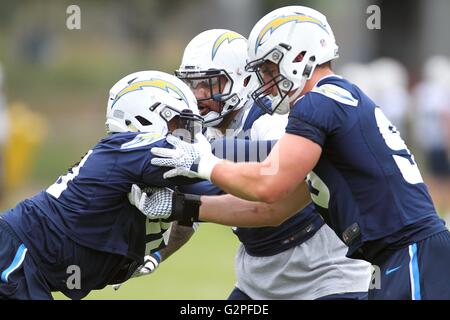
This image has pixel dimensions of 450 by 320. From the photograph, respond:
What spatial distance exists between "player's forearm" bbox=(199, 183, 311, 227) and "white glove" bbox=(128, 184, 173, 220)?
281 millimetres

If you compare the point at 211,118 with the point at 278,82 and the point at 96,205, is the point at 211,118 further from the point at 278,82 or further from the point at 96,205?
the point at 96,205

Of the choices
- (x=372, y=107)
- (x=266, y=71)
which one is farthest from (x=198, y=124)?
(x=372, y=107)

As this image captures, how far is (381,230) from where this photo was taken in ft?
17.0

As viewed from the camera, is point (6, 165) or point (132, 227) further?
point (6, 165)

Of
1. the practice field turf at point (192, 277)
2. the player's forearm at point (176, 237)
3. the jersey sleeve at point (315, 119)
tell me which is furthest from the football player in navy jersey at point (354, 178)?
the practice field turf at point (192, 277)

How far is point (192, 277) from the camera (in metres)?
12.0

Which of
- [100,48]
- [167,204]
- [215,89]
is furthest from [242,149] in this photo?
[100,48]

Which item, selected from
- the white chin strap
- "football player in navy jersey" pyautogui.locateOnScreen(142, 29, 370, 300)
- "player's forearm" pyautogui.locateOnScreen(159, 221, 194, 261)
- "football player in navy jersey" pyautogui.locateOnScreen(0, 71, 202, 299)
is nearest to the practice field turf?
"player's forearm" pyautogui.locateOnScreen(159, 221, 194, 261)

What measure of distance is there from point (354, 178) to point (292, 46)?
2.73 feet

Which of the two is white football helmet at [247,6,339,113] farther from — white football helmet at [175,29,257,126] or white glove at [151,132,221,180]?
white football helmet at [175,29,257,126]

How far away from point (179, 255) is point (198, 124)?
8.46 m

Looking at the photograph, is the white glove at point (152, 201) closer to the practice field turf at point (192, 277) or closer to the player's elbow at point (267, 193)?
the player's elbow at point (267, 193)
